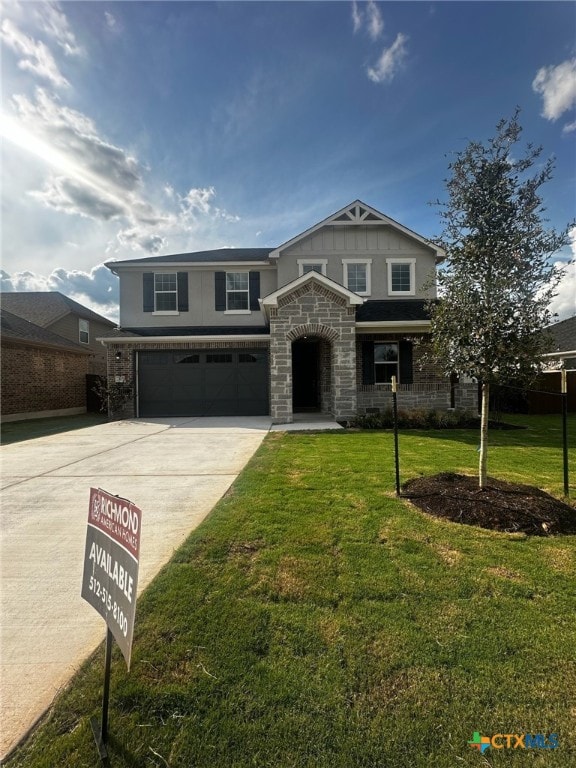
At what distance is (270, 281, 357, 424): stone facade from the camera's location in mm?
11750

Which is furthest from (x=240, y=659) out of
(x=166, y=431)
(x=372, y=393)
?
(x=372, y=393)

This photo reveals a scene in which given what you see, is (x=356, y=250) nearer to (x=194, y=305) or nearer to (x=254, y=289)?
(x=254, y=289)

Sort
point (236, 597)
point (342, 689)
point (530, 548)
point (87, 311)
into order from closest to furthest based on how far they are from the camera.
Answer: point (342, 689) < point (236, 597) < point (530, 548) < point (87, 311)

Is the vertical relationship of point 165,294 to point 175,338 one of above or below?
above

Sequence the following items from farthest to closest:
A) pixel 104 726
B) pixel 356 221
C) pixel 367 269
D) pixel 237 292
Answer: pixel 237 292, pixel 367 269, pixel 356 221, pixel 104 726

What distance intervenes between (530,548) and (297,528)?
2.26 m

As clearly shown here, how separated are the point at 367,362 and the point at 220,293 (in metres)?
7.12

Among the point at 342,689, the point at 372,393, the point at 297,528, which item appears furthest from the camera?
the point at 372,393

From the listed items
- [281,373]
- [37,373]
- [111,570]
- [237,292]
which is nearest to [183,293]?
[237,292]

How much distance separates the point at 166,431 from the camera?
35.8 feet

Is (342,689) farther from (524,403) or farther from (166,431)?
(524,403)

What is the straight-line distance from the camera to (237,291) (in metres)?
15.7

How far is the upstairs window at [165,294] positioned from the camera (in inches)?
616

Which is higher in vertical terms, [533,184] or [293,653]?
[533,184]
